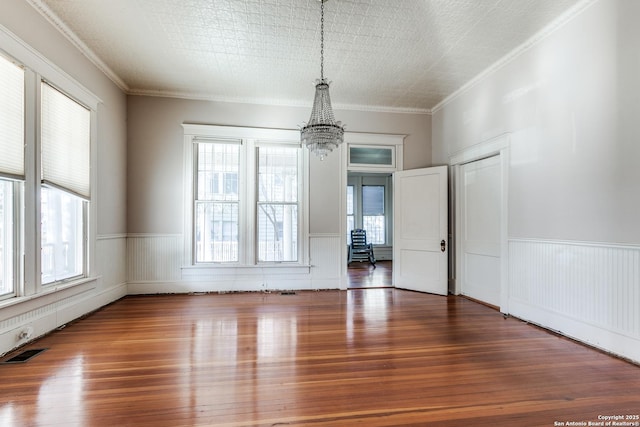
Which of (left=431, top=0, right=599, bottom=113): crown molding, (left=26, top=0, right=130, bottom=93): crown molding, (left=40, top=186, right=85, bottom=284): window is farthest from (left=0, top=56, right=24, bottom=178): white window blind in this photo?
(left=431, top=0, right=599, bottom=113): crown molding

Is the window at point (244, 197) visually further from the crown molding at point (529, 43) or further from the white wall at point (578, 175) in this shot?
the white wall at point (578, 175)

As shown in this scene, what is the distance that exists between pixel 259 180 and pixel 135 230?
2.00 meters

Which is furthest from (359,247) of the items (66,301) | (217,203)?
(66,301)

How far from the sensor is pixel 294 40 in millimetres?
3559

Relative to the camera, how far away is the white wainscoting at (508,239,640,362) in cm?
258

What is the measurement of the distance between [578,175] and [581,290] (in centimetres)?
107

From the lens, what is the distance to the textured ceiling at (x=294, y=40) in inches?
119

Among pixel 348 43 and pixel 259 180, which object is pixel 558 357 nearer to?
pixel 348 43

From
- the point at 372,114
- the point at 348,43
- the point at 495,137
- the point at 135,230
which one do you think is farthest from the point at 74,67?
the point at 495,137

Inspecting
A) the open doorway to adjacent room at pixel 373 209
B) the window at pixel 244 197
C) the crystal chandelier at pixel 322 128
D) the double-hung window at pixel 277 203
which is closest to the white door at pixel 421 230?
the window at pixel 244 197

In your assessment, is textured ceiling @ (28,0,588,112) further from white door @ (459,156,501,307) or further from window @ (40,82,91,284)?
white door @ (459,156,501,307)

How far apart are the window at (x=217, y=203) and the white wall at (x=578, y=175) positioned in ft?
12.5

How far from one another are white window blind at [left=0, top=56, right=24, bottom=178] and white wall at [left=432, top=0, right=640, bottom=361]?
494 centimetres

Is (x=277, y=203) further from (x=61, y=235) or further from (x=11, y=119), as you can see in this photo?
(x=11, y=119)
